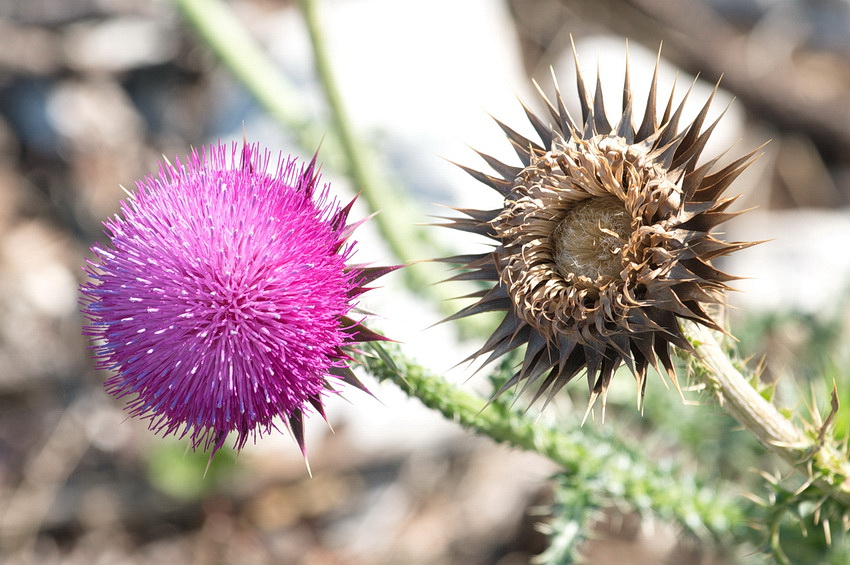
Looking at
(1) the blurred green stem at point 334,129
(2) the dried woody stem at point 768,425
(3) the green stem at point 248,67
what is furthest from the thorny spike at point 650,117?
(3) the green stem at point 248,67

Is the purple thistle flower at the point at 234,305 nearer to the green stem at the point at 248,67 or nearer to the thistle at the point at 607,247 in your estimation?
the thistle at the point at 607,247

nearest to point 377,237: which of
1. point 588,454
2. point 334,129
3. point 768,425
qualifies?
point 334,129

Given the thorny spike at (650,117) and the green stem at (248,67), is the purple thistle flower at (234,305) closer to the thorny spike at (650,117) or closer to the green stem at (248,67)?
the thorny spike at (650,117)

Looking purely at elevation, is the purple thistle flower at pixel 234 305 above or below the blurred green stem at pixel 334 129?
below

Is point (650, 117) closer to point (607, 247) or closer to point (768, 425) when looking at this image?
point (607, 247)

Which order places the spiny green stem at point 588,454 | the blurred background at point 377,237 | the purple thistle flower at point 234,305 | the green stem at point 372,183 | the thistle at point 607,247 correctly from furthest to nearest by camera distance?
1. the blurred background at point 377,237
2. the green stem at point 372,183
3. the spiny green stem at point 588,454
4. the purple thistle flower at point 234,305
5. the thistle at point 607,247

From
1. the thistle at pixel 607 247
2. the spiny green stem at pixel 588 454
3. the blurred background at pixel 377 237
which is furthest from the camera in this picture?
the blurred background at pixel 377 237

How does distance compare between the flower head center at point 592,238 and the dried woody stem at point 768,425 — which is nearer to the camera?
the flower head center at point 592,238

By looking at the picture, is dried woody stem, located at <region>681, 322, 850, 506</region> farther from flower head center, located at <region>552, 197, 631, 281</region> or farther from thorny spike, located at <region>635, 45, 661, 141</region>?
thorny spike, located at <region>635, 45, 661, 141</region>
